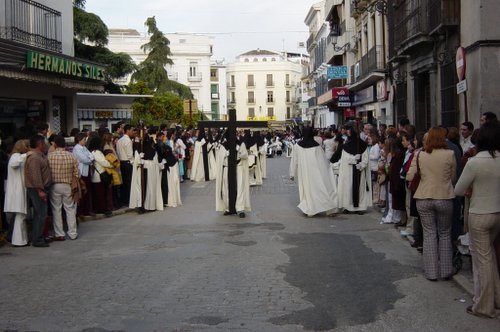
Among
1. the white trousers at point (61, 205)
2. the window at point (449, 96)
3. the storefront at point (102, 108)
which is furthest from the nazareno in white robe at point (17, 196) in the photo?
the storefront at point (102, 108)

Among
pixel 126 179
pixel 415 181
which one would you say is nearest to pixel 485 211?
pixel 415 181

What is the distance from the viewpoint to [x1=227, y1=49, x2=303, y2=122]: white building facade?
103 meters

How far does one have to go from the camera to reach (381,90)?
31.0 metres

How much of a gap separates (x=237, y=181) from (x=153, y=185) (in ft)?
7.15

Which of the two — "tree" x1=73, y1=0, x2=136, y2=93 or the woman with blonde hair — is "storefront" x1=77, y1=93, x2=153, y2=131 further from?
the woman with blonde hair

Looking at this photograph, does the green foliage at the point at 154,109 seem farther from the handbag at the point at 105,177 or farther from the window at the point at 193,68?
the window at the point at 193,68

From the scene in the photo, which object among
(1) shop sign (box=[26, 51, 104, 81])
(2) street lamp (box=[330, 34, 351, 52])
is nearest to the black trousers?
(1) shop sign (box=[26, 51, 104, 81])

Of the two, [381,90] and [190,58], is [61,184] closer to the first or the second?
[381,90]

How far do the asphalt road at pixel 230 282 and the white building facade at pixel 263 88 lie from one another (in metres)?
91.7

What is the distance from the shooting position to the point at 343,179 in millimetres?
13922

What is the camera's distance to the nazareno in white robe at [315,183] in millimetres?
13508

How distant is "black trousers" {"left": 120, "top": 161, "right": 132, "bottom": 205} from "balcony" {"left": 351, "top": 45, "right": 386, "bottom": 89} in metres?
16.7

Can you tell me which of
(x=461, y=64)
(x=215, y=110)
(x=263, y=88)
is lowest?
(x=461, y=64)

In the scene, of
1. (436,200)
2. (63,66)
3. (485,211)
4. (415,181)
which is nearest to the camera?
(485,211)
